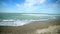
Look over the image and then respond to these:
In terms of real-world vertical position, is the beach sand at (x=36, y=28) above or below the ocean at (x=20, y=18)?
below

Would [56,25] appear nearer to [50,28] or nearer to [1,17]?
[50,28]

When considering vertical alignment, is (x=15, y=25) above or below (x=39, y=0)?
below

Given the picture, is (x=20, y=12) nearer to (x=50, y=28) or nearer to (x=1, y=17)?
(x=1, y=17)

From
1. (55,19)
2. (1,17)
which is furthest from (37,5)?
(1,17)

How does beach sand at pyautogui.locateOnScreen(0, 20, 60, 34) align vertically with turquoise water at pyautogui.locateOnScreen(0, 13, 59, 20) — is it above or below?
below

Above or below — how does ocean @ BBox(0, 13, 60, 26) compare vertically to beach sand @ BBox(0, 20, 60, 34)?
above

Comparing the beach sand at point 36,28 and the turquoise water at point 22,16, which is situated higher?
the turquoise water at point 22,16

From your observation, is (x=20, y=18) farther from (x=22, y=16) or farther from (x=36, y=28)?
(x=36, y=28)

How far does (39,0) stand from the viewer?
75.4 inches

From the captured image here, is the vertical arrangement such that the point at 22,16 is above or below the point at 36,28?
above

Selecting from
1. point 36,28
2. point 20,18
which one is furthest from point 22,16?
point 36,28

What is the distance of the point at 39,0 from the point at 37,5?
10cm

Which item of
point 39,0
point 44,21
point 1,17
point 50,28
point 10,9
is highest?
point 39,0

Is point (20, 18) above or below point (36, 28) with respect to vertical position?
above
